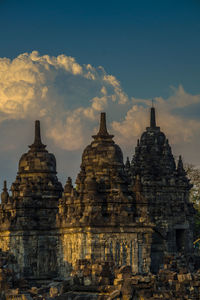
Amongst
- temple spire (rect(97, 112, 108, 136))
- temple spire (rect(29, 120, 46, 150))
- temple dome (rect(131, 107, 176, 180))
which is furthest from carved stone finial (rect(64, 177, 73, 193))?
temple dome (rect(131, 107, 176, 180))

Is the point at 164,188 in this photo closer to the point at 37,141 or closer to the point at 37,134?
the point at 37,134

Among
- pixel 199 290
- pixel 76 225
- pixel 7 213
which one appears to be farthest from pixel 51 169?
pixel 199 290

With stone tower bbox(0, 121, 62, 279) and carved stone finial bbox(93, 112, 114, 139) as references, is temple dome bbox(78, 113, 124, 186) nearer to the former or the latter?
carved stone finial bbox(93, 112, 114, 139)

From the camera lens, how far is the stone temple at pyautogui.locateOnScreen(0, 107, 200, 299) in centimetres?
4447

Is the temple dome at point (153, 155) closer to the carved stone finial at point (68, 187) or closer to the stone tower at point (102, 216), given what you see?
the carved stone finial at point (68, 187)

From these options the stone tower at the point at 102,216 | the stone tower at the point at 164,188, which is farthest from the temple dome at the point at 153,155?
the stone tower at the point at 102,216

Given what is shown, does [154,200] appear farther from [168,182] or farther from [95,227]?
[95,227]

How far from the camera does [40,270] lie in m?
49.4

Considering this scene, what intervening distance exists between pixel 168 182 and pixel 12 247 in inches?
507

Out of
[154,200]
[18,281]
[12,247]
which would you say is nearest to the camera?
[18,281]

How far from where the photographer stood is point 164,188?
58781 millimetres

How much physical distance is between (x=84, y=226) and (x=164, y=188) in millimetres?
14729

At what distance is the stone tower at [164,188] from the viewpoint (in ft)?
190

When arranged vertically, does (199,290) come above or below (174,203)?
below
